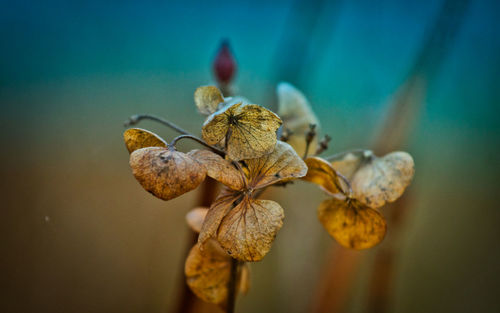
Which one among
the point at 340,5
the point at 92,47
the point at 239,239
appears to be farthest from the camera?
the point at 340,5

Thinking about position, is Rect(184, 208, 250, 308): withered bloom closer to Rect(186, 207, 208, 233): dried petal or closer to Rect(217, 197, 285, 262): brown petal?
Rect(186, 207, 208, 233): dried petal

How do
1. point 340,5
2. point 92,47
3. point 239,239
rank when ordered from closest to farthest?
point 239,239, point 92,47, point 340,5

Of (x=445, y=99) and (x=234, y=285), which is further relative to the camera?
(x=445, y=99)

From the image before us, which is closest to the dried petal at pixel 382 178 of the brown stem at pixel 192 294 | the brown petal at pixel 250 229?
the brown petal at pixel 250 229

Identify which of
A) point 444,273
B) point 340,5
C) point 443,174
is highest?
point 340,5

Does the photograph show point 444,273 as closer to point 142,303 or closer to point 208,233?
point 142,303

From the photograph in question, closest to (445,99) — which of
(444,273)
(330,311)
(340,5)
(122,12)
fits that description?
(340,5)
